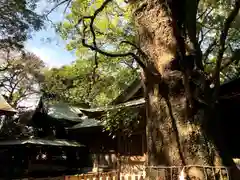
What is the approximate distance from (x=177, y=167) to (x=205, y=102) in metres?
1.08

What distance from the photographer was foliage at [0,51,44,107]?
101 feet

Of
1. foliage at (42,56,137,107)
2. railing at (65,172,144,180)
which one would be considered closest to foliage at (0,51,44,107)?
foliage at (42,56,137,107)

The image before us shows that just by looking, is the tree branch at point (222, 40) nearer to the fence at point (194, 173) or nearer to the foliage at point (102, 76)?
the fence at point (194, 173)

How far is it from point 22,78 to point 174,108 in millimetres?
29495

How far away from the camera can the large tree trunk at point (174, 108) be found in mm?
4457

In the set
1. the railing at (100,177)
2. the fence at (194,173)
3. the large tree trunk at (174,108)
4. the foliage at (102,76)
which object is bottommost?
the railing at (100,177)

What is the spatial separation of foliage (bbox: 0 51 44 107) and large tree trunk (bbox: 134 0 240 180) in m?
27.2

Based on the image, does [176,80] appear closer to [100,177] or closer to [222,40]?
[222,40]

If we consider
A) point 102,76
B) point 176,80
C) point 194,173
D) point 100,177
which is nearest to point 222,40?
point 176,80

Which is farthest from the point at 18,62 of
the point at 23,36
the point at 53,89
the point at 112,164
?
the point at 112,164

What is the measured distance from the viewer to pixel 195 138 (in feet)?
14.6

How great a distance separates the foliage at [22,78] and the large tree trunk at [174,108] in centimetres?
2717

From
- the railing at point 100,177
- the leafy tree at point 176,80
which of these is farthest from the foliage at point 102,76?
the leafy tree at point 176,80

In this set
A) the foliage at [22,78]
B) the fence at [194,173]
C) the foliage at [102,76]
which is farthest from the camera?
the foliage at [22,78]
